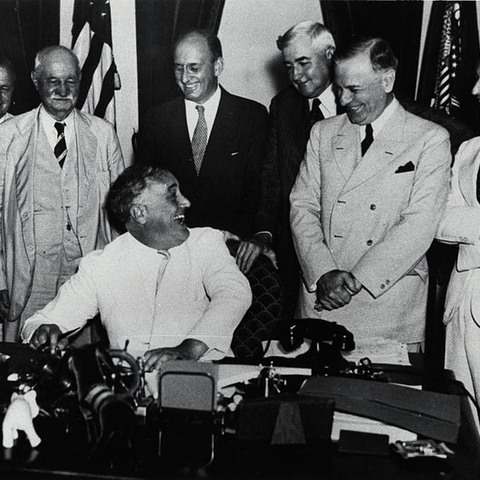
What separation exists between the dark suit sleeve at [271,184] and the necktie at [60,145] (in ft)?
3.32

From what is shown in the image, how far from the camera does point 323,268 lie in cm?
327

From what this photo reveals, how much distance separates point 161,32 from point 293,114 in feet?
4.90

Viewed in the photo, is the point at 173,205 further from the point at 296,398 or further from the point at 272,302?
the point at 296,398

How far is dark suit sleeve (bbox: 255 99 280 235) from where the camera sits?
3.77 metres

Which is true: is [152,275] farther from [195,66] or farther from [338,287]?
[195,66]

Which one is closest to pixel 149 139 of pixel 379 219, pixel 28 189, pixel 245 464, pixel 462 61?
pixel 28 189

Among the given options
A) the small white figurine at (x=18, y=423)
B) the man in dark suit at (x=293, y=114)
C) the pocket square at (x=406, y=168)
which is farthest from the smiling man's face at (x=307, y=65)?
the small white figurine at (x=18, y=423)

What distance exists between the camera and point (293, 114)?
12.3ft

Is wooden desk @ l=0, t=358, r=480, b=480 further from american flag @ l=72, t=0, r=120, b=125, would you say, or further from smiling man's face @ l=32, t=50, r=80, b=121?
american flag @ l=72, t=0, r=120, b=125

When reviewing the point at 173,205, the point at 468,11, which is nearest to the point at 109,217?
the point at 173,205

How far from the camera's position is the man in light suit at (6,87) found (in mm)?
4198

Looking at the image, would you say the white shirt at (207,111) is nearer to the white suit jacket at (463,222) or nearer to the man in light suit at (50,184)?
the man in light suit at (50,184)

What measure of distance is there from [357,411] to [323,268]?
129 centimetres

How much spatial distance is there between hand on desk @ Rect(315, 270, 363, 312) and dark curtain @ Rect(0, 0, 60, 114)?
7.75 ft
